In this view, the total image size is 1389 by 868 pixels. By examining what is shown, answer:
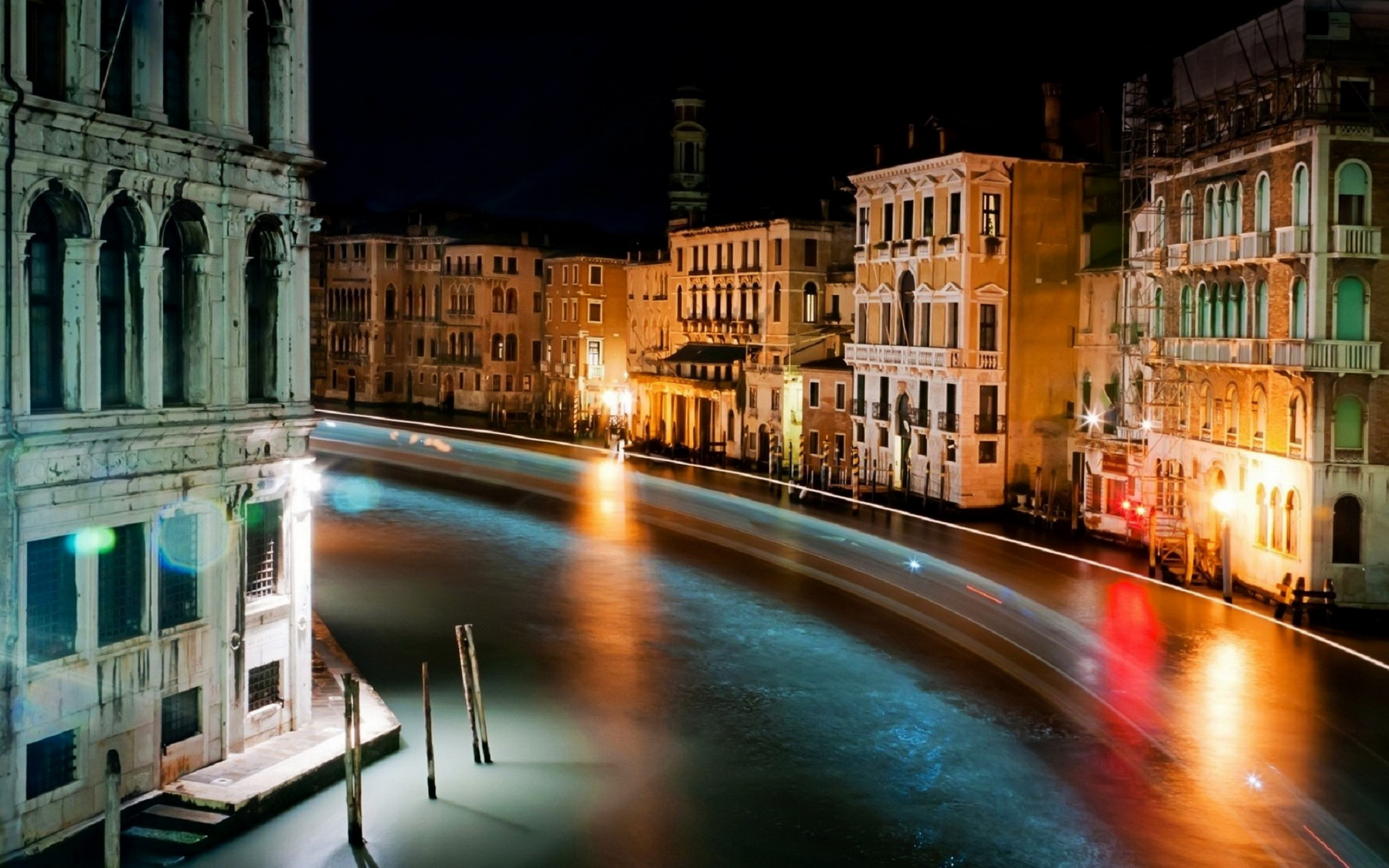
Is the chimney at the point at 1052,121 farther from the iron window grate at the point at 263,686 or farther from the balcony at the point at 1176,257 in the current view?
the iron window grate at the point at 263,686

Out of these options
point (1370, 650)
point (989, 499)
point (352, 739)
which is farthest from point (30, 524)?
point (989, 499)

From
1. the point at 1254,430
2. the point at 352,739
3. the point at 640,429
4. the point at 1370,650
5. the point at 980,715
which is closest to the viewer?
the point at 352,739

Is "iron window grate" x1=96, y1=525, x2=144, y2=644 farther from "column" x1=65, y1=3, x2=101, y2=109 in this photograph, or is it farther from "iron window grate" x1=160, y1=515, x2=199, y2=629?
"column" x1=65, y1=3, x2=101, y2=109

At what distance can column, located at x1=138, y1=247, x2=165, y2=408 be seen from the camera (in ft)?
66.5

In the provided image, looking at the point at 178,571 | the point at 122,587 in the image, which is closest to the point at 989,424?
the point at 178,571

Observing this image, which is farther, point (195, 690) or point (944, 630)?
point (944, 630)

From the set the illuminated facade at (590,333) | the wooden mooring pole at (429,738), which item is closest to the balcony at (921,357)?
the illuminated facade at (590,333)

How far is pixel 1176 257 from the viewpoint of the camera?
42.5 metres

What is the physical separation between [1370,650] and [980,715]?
9772mm

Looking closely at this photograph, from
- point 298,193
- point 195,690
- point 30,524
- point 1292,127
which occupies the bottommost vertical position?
point 195,690

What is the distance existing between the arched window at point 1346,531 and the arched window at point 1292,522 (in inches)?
31.7

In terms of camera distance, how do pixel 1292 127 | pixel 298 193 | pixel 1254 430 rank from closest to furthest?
pixel 298 193 < pixel 1292 127 < pixel 1254 430

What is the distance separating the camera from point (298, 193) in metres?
23.0

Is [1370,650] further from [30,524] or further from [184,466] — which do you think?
[30,524]
